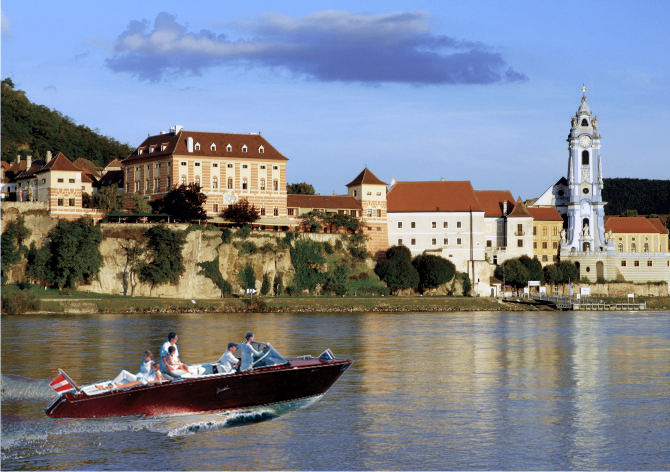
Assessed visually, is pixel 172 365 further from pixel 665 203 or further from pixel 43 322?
pixel 665 203

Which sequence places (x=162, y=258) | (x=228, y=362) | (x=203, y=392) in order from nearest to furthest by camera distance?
(x=203, y=392)
(x=228, y=362)
(x=162, y=258)

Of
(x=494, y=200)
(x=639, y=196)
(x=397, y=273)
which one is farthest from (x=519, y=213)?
(x=639, y=196)

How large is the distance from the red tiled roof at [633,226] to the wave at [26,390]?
102 m

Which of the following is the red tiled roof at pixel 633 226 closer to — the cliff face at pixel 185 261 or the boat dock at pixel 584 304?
the boat dock at pixel 584 304

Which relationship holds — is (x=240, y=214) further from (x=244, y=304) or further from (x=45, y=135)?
(x=45, y=135)

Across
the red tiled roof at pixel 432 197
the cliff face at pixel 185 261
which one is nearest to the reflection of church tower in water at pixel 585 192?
the red tiled roof at pixel 432 197

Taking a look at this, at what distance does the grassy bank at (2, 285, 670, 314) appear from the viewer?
265 ft

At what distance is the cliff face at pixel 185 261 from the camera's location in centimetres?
9000

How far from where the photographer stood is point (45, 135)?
138250 millimetres

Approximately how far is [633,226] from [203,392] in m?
106

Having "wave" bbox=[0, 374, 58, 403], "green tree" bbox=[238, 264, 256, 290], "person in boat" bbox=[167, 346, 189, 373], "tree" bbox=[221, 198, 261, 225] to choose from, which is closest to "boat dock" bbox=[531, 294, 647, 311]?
"green tree" bbox=[238, 264, 256, 290]

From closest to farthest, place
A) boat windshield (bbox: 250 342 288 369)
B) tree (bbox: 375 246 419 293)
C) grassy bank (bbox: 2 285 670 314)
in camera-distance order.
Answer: boat windshield (bbox: 250 342 288 369), grassy bank (bbox: 2 285 670 314), tree (bbox: 375 246 419 293)

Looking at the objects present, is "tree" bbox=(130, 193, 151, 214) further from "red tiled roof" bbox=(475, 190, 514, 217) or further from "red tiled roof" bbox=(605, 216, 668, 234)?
"red tiled roof" bbox=(605, 216, 668, 234)

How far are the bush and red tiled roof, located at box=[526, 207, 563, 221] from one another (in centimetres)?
6150
